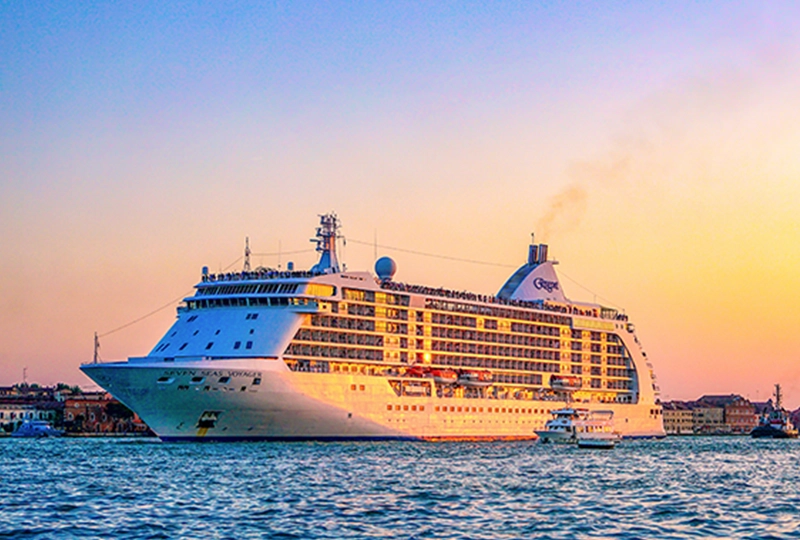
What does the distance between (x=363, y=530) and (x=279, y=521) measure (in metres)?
3.27

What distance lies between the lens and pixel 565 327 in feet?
382

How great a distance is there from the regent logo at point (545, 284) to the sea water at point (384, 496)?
46.2m

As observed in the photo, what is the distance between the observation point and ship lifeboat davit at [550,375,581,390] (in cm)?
11256

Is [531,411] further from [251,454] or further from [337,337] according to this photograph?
[251,454]

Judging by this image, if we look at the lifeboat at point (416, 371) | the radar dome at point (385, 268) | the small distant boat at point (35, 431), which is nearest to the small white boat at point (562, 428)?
the lifeboat at point (416, 371)

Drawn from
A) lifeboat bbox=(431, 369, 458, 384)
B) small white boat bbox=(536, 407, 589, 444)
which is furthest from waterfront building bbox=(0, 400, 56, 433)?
small white boat bbox=(536, 407, 589, 444)

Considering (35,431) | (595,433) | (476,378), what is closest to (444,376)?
(476,378)

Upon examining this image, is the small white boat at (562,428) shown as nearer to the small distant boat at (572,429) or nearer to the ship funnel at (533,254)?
the small distant boat at (572,429)

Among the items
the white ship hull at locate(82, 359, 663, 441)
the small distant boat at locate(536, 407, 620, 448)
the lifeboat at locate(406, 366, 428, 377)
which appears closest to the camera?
the white ship hull at locate(82, 359, 663, 441)

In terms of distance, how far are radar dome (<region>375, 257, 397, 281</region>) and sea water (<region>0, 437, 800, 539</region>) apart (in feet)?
95.0

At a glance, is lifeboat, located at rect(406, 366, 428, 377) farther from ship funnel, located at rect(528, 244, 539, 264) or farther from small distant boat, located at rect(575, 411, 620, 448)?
ship funnel, located at rect(528, 244, 539, 264)

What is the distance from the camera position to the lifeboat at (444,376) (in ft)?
322

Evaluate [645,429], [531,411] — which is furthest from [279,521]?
[645,429]

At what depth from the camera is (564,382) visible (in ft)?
372
